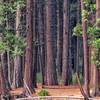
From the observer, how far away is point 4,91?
2222cm

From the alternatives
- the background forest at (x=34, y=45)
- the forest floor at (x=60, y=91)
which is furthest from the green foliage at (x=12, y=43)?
the forest floor at (x=60, y=91)

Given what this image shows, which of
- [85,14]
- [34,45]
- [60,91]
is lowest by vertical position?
[60,91]

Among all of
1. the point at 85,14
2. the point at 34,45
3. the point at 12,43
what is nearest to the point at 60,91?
the point at 34,45

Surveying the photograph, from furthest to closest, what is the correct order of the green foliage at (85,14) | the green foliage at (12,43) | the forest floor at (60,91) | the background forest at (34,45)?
the forest floor at (60,91)
the green foliage at (12,43)
the background forest at (34,45)
the green foliage at (85,14)

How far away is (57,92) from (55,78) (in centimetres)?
410

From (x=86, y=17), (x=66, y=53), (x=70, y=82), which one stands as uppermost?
(x=86, y=17)

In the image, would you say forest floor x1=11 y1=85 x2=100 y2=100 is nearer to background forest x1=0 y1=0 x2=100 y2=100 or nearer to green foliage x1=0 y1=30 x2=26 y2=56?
background forest x1=0 y1=0 x2=100 y2=100

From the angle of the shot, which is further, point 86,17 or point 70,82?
point 70,82

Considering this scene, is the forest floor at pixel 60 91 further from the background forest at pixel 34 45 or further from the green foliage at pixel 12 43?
the green foliage at pixel 12 43

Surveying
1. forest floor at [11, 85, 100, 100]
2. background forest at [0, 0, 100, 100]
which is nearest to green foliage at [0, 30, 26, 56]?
background forest at [0, 0, 100, 100]

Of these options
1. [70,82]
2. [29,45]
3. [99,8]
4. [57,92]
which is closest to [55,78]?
[70,82]

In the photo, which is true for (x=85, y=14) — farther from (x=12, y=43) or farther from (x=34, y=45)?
(x=34, y=45)

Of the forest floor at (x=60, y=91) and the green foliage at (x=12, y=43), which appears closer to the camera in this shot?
the green foliage at (x=12, y=43)

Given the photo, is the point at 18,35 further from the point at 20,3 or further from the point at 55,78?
the point at 55,78
